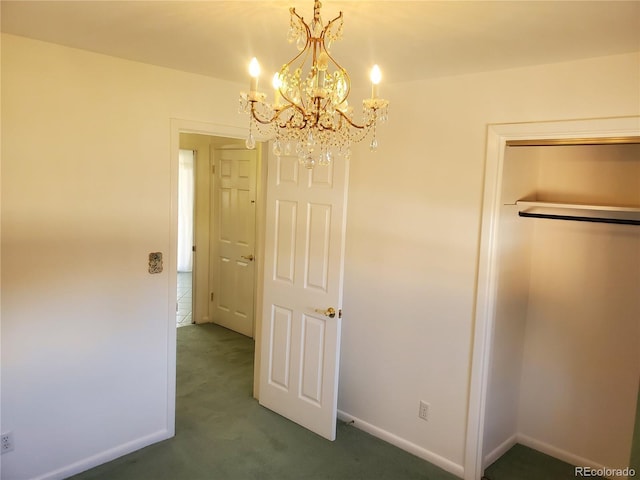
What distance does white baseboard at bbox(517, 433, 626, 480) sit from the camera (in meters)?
2.95

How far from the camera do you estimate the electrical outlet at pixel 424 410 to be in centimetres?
294

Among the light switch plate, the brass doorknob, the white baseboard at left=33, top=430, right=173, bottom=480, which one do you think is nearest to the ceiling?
the light switch plate

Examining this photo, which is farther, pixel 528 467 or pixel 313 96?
pixel 528 467

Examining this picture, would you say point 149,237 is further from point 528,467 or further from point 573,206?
point 528,467

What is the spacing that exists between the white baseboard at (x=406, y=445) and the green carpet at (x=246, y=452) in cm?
3

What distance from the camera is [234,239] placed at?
513cm

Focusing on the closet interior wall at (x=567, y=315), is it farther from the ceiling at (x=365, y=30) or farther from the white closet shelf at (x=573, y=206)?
the ceiling at (x=365, y=30)

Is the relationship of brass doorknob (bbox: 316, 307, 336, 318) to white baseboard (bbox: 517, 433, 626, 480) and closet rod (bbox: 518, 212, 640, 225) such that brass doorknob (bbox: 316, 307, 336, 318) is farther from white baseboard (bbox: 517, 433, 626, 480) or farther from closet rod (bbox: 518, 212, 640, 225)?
white baseboard (bbox: 517, 433, 626, 480)

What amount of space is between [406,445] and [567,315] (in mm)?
1351

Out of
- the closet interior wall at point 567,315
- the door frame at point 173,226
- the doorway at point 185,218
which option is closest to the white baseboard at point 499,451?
the closet interior wall at point 567,315

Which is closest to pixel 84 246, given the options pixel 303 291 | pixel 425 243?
pixel 303 291

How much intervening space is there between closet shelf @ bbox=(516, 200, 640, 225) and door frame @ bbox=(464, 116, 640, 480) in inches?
14.7

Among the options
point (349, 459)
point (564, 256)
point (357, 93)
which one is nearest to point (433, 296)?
point (564, 256)

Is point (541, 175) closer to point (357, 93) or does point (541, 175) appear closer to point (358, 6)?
point (357, 93)
